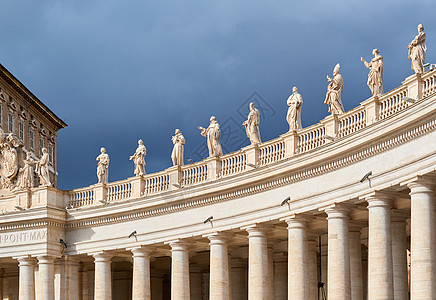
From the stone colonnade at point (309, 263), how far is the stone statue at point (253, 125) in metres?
6.73

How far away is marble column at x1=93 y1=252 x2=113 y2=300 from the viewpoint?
7775cm

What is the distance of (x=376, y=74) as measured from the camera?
58.9 m

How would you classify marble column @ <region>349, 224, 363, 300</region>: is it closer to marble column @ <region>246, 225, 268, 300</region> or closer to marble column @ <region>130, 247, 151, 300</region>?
marble column @ <region>246, 225, 268, 300</region>

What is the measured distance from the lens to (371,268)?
5553 cm

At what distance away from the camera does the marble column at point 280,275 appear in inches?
3103

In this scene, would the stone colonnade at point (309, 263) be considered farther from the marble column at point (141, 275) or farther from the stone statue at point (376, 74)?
the stone statue at point (376, 74)

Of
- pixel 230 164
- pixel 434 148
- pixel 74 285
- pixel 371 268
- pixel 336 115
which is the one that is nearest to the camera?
pixel 434 148

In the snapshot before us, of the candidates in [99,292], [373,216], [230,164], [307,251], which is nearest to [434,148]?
[373,216]

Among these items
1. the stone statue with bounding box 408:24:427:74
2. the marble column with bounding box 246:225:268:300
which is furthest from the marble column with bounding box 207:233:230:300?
the stone statue with bounding box 408:24:427:74

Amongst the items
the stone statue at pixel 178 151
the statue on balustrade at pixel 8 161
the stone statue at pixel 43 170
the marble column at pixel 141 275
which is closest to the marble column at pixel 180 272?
the marble column at pixel 141 275

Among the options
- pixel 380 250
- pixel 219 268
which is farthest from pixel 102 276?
pixel 380 250

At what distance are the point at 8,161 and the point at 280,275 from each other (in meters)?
27.5

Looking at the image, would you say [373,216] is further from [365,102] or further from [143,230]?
[143,230]

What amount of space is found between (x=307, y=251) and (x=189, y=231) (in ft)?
38.6
